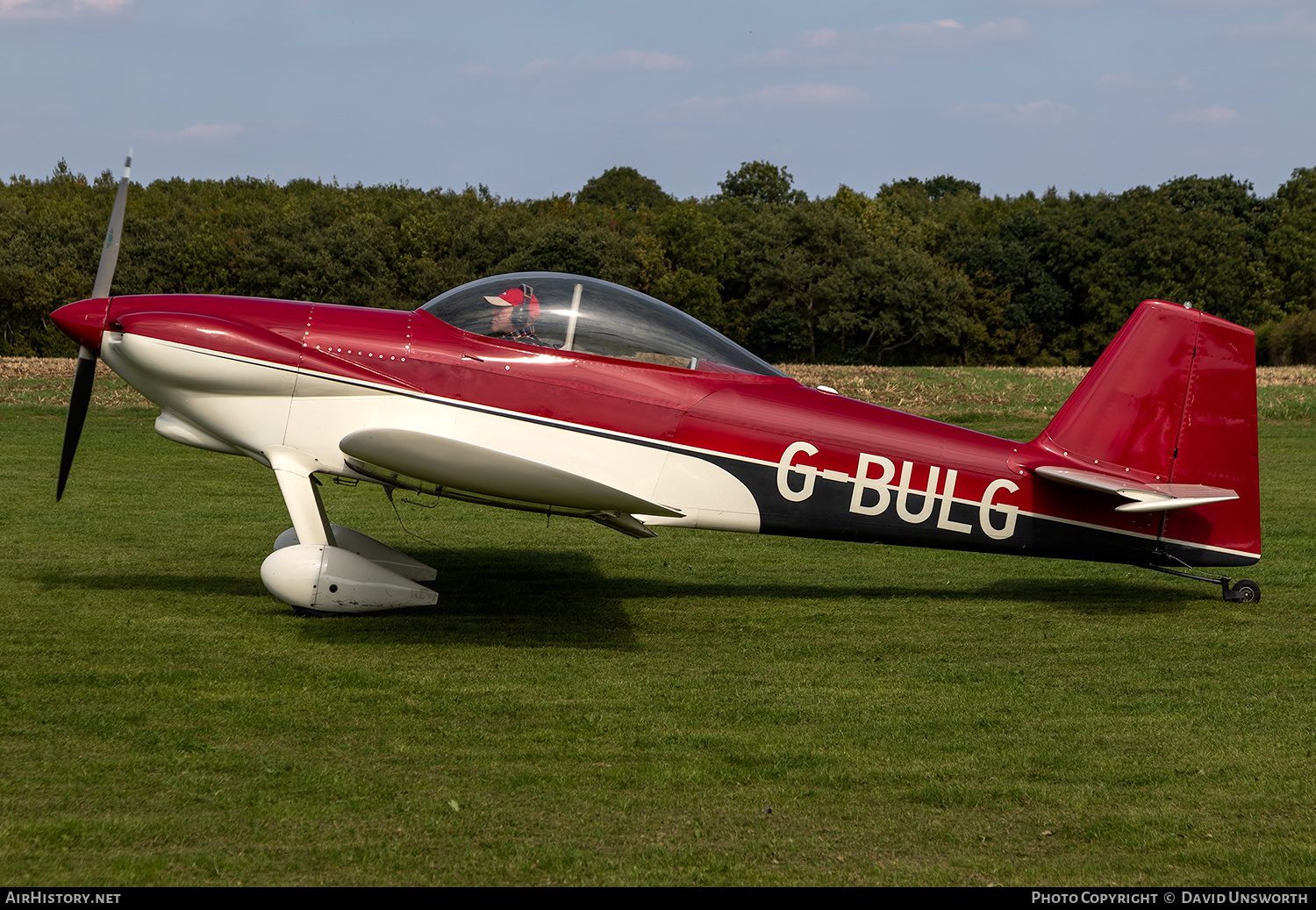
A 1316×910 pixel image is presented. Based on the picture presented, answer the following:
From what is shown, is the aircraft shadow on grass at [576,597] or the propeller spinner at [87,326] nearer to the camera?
the propeller spinner at [87,326]

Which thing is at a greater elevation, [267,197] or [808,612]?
[267,197]

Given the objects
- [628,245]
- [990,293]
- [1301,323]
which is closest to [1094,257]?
[990,293]

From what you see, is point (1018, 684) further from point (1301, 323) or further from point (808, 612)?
point (1301, 323)

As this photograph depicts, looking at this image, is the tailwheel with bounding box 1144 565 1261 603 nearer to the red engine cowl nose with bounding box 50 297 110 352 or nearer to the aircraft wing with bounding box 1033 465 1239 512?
the aircraft wing with bounding box 1033 465 1239 512

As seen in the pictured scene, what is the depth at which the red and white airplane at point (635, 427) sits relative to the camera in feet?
24.3

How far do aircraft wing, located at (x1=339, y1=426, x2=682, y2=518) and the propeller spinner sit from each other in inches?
79.9

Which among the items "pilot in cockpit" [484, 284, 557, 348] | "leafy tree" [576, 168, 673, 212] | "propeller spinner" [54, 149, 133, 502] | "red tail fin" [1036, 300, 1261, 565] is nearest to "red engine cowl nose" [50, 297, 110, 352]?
"propeller spinner" [54, 149, 133, 502]

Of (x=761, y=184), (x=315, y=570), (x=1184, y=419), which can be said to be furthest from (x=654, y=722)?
(x=761, y=184)

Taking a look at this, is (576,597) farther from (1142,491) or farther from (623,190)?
(623,190)

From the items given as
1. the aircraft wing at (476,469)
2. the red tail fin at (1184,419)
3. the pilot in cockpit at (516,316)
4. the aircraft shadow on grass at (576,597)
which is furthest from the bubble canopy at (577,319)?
the red tail fin at (1184,419)

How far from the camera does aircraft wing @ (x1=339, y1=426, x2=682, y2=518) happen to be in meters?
6.84

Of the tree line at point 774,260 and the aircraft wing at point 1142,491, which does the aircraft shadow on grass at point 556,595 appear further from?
the tree line at point 774,260
